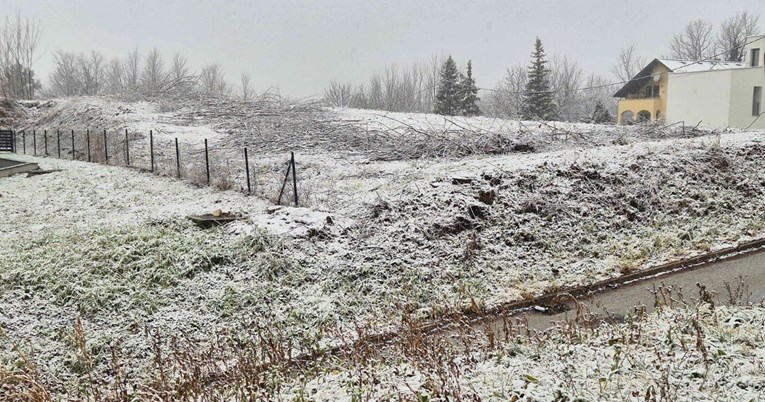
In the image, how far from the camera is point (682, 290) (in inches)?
285

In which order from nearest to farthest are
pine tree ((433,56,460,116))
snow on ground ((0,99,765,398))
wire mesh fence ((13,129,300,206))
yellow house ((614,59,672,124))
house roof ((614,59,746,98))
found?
snow on ground ((0,99,765,398)) < wire mesh fence ((13,129,300,206)) < house roof ((614,59,746,98)) < yellow house ((614,59,672,124)) < pine tree ((433,56,460,116))

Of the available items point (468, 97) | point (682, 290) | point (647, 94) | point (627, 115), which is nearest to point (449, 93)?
point (468, 97)

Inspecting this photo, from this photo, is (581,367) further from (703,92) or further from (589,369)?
(703,92)

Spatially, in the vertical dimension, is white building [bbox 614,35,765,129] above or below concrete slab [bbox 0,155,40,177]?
above

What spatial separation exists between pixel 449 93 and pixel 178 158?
29.6 m

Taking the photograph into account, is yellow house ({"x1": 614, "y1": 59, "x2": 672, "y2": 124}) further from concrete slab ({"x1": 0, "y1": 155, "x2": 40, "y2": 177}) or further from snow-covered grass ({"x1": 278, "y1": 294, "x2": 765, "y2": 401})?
snow-covered grass ({"x1": 278, "y1": 294, "x2": 765, "y2": 401})

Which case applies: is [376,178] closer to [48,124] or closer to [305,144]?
[305,144]

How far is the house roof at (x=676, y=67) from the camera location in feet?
105

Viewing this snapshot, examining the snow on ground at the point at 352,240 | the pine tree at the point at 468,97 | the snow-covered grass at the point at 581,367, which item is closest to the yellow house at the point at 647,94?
the pine tree at the point at 468,97

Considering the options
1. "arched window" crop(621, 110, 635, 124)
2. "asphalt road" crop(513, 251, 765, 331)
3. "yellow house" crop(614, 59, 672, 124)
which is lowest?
"asphalt road" crop(513, 251, 765, 331)

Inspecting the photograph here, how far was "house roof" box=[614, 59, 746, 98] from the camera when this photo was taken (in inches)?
1258

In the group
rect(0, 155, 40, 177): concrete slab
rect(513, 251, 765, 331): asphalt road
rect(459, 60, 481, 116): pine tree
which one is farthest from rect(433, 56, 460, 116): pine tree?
rect(513, 251, 765, 331): asphalt road

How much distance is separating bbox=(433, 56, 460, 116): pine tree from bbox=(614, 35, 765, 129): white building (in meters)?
11.5

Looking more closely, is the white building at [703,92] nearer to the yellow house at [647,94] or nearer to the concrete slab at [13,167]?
the yellow house at [647,94]
